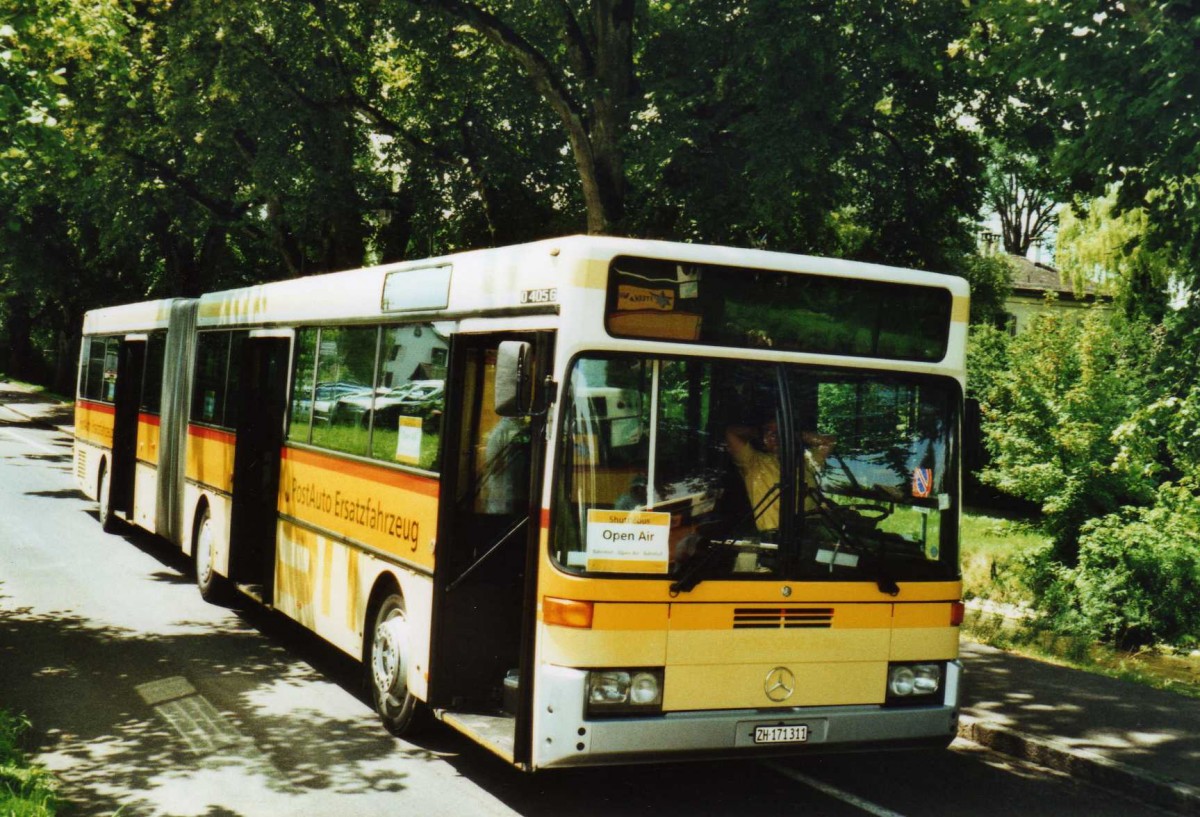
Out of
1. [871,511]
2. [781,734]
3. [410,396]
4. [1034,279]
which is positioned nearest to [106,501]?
[410,396]

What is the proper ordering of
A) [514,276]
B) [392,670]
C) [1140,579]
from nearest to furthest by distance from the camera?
[514,276] → [392,670] → [1140,579]

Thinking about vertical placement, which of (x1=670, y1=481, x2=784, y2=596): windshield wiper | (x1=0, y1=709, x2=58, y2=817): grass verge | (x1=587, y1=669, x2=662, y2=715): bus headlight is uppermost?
(x1=670, y1=481, x2=784, y2=596): windshield wiper

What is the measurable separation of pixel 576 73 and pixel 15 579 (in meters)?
9.23

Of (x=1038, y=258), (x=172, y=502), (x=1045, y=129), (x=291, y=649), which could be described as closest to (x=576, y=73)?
(x=1045, y=129)

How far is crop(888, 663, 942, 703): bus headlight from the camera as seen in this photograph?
21.8ft

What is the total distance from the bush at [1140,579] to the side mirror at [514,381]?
35.3ft

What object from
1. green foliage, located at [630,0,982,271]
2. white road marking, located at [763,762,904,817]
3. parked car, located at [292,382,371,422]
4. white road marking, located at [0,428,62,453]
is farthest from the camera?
white road marking, located at [0,428,62,453]

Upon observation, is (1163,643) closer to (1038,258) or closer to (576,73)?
(576,73)

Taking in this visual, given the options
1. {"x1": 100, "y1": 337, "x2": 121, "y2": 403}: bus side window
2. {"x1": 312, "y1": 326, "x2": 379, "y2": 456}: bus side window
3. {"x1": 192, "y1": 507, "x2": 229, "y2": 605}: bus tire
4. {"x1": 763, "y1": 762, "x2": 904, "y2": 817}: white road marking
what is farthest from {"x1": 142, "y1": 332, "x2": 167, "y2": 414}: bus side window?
{"x1": 763, "y1": 762, "x2": 904, "y2": 817}: white road marking

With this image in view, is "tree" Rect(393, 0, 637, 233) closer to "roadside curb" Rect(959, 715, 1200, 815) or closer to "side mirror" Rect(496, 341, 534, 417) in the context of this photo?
"roadside curb" Rect(959, 715, 1200, 815)

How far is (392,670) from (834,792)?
111 inches

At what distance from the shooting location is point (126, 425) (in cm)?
1659

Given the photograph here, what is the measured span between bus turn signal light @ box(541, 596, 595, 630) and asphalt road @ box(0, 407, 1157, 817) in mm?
1214

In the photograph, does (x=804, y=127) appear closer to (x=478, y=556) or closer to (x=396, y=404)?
(x=396, y=404)
